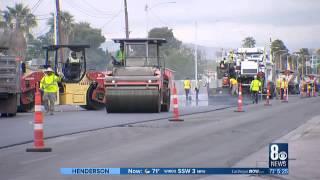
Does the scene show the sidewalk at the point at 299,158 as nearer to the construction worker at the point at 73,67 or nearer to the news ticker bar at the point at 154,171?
the news ticker bar at the point at 154,171

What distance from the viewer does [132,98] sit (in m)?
26.0

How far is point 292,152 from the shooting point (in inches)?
508

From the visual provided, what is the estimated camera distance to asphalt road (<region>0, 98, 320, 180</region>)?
1125 centimetres

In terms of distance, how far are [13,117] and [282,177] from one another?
53.7 feet

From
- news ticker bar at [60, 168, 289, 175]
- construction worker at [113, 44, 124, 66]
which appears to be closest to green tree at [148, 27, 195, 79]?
construction worker at [113, 44, 124, 66]

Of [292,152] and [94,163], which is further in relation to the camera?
[292,152]

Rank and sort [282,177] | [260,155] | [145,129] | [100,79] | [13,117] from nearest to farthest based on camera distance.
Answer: [282,177]
[260,155]
[145,129]
[13,117]
[100,79]

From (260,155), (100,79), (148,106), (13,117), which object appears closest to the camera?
(260,155)

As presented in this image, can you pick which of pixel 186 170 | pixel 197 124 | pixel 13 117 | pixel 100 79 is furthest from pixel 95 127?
pixel 100 79

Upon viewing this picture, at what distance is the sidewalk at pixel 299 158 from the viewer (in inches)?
389

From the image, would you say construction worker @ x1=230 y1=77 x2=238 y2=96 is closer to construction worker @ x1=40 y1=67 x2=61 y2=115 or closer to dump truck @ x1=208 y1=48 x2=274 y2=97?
dump truck @ x1=208 y1=48 x2=274 y2=97

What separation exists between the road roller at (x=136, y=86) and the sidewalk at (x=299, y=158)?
30.2 feet

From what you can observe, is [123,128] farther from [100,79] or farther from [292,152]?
[100,79]

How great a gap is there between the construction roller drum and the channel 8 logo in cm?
1870
